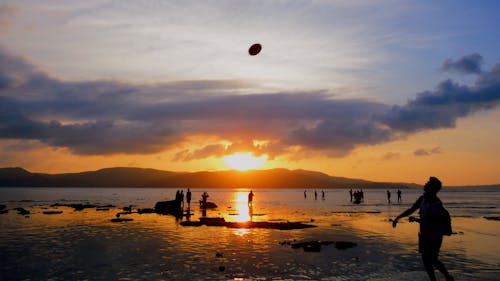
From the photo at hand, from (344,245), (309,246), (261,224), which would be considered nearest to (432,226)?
(309,246)

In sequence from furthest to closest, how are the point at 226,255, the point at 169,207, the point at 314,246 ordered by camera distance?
the point at 169,207, the point at 314,246, the point at 226,255

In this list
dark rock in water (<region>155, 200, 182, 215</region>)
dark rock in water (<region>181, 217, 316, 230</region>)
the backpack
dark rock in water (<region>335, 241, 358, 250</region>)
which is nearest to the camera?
the backpack

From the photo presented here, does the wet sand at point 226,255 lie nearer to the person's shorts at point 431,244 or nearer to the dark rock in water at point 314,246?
the dark rock in water at point 314,246

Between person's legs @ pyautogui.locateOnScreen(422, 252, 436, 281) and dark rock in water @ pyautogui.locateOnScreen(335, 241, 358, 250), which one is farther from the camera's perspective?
dark rock in water @ pyautogui.locateOnScreen(335, 241, 358, 250)

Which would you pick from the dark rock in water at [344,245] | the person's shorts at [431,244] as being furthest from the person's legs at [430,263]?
the dark rock in water at [344,245]

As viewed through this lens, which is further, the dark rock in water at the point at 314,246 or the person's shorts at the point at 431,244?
the dark rock in water at the point at 314,246

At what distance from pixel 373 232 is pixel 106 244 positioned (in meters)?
21.6

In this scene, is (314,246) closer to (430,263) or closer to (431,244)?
(430,263)

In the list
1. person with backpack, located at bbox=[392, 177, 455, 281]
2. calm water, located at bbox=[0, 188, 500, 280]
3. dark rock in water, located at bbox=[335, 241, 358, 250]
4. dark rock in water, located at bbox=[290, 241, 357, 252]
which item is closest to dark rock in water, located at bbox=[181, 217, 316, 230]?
calm water, located at bbox=[0, 188, 500, 280]

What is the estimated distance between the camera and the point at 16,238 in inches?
1241

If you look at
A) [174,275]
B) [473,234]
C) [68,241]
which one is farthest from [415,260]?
[68,241]

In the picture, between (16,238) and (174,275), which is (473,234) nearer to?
(174,275)

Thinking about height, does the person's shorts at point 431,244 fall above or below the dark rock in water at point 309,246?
above

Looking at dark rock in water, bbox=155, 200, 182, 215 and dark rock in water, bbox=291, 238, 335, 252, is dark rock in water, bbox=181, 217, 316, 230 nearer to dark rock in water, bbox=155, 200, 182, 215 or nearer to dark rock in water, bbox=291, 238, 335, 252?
dark rock in water, bbox=291, 238, 335, 252
